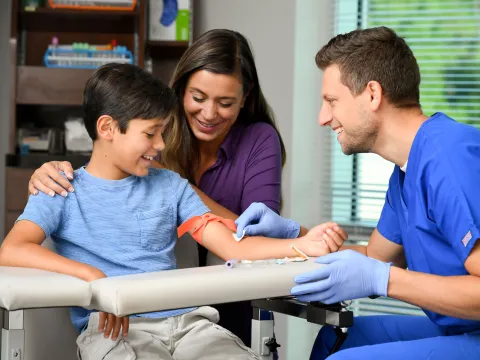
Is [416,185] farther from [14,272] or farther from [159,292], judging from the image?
[14,272]

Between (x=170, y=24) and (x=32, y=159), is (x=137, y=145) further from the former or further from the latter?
(x=170, y=24)

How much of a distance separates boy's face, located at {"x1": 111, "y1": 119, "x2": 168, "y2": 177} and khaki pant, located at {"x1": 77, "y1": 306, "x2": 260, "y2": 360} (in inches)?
14.1

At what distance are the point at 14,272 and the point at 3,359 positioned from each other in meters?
0.16

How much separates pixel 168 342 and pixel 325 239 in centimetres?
43

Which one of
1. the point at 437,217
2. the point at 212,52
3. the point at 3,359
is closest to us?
the point at 3,359

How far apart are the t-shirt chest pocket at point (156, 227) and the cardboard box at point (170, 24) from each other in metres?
1.94

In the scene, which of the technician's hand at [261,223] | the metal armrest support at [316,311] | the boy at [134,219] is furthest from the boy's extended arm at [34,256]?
the technician's hand at [261,223]

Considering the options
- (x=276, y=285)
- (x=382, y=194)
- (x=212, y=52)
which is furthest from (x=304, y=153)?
(x=276, y=285)

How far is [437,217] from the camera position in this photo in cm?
152

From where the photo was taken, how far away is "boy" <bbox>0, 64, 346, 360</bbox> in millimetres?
1700

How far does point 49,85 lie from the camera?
357cm

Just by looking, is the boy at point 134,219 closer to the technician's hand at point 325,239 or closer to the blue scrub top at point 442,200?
the technician's hand at point 325,239

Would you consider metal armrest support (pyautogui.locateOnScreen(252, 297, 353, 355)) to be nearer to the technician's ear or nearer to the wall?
the technician's ear

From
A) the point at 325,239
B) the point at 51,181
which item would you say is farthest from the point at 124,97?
the point at 325,239
